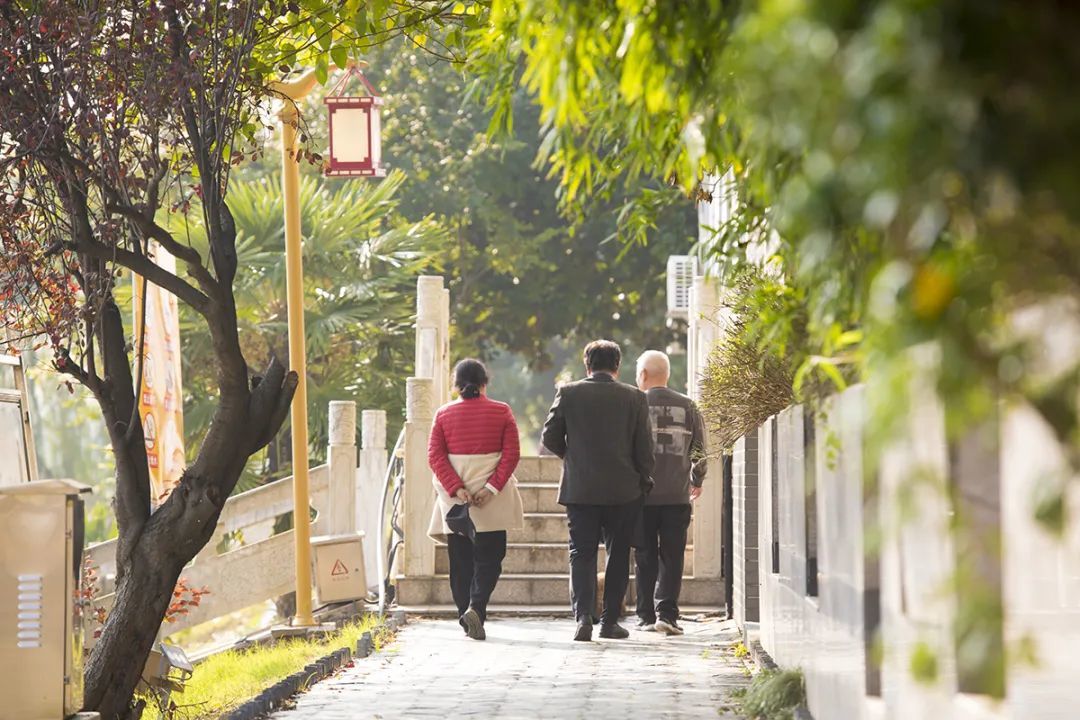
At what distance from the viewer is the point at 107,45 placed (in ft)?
27.0

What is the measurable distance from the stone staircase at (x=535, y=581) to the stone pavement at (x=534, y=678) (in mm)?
1532

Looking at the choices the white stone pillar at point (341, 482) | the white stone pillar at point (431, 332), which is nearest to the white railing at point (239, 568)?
the white stone pillar at point (341, 482)

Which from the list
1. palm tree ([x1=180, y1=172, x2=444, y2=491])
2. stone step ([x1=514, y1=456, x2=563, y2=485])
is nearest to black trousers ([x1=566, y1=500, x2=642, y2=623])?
stone step ([x1=514, y1=456, x2=563, y2=485])

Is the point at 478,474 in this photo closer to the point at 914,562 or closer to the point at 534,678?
the point at 534,678

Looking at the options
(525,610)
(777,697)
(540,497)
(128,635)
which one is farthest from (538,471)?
(777,697)

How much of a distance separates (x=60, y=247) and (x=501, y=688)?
337 cm

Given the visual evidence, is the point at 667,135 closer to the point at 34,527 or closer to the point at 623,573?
the point at 34,527

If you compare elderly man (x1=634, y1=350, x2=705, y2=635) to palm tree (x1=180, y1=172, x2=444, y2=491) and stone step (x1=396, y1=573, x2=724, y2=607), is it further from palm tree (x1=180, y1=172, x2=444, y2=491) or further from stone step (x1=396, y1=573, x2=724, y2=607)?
palm tree (x1=180, y1=172, x2=444, y2=491)

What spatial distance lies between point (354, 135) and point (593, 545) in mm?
4220

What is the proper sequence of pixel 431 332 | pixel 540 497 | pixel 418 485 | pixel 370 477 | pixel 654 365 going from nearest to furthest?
pixel 654 365 < pixel 418 485 < pixel 540 497 < pixel 370 477 < pixel 431 332

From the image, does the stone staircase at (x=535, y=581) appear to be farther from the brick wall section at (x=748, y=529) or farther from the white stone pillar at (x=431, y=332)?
the brick wall section at (x=748, y=529)

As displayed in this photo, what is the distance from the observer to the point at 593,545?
38.7 ft

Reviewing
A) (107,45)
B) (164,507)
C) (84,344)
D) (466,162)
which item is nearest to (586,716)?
(164,507)

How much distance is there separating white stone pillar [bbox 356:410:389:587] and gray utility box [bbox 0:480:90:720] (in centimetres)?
1023
